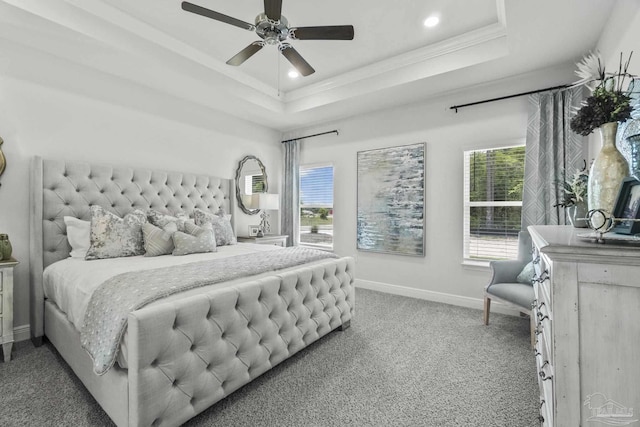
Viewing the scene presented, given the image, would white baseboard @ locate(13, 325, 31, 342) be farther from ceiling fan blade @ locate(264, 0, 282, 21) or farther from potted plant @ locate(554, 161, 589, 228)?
potted plant @ locate(554, 161, 589, 228)

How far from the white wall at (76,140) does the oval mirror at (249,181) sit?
28 cm

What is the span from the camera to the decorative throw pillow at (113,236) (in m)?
2.55

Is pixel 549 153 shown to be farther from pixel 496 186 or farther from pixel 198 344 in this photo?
pixel 198 344

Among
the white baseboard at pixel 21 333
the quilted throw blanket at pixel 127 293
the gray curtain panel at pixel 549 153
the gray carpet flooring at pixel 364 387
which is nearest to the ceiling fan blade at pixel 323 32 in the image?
the quilted throw blanket at pixel 127 293

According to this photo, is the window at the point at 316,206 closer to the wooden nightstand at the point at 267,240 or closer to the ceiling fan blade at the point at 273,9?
the wooden nightstand at the point at 267,240

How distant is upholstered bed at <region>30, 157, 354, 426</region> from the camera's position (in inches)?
53.6

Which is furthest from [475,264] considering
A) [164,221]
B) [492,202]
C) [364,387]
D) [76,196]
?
[76,196]

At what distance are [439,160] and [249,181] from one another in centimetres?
283

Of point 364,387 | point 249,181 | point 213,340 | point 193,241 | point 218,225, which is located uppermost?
point 249,181

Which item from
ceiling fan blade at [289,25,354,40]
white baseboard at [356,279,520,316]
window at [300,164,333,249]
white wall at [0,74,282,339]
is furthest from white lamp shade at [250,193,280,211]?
ceiling fan blade at [289,25,354,40]

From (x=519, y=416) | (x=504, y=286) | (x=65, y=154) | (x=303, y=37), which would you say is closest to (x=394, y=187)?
(x=504, y=286)

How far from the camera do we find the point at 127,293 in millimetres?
1531

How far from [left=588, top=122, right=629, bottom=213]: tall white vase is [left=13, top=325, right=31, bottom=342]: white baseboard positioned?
419 centimetres

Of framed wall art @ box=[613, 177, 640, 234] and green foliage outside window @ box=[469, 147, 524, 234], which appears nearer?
framed wall art @ box=[613, 177, 640, 234]
